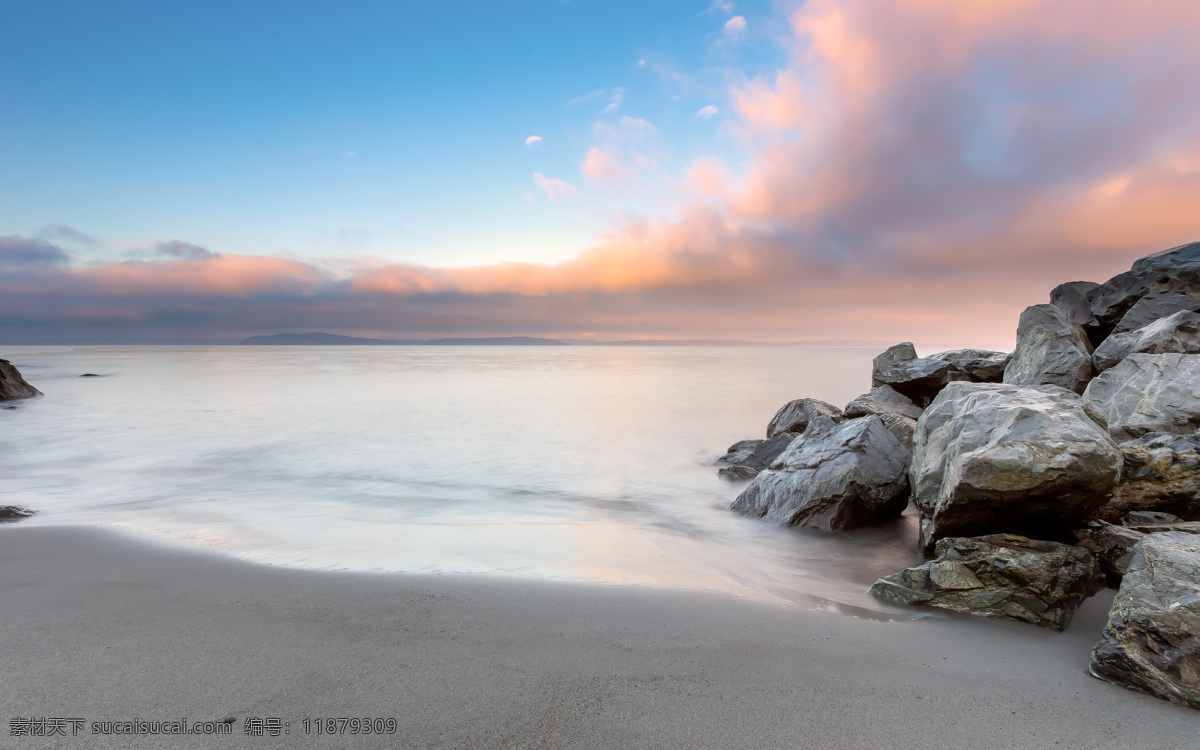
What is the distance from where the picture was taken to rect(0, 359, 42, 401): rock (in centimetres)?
1894

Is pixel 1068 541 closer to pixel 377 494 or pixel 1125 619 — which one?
pixel 1125 619

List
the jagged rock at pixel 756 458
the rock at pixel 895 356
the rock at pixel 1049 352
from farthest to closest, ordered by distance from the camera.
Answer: the rock at pixel 895 356 → the jagged rock at pixel 756 458 → the rock at pixel 1049 352

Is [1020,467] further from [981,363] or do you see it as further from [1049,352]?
[981,363]

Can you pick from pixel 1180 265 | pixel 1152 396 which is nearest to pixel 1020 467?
pixel 1152 396

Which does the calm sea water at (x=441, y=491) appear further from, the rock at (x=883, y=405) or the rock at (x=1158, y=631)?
the rock at (x=883, y=405)

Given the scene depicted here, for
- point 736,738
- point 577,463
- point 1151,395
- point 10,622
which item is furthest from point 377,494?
point 1151,395

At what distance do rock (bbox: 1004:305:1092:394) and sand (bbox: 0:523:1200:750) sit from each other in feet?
16.1

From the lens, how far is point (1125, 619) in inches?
107

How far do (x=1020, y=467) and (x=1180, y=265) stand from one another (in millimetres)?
7638

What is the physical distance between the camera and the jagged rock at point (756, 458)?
30.2 ft

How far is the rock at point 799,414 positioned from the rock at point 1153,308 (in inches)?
159

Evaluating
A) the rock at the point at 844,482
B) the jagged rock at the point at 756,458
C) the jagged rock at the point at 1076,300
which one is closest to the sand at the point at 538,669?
the rock at the point at 844,482

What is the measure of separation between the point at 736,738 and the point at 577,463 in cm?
893

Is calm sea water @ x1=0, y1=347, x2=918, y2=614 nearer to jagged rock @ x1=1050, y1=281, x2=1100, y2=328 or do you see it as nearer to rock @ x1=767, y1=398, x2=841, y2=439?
rock @ x1=767, y1=398, x2=841, y2=439
